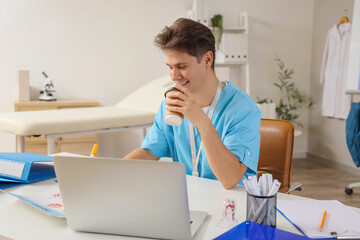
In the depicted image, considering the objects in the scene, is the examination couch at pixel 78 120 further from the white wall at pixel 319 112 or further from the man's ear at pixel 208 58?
the white wall at pixel 319 112

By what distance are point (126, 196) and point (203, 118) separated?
522 millimetres

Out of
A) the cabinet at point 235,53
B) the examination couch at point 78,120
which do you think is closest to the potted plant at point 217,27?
the cabinet at point 235,53

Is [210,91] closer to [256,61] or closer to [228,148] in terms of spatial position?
[228,148]

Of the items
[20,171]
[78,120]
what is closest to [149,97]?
[78,120]

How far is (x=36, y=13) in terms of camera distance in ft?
13.2

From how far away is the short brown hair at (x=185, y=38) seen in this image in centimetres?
146

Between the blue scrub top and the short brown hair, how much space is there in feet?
0.67

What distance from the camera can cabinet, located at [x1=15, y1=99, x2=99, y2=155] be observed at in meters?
3.77

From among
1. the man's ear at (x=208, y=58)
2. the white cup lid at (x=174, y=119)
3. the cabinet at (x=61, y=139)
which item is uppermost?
the man's ear at (x=208, y=58)

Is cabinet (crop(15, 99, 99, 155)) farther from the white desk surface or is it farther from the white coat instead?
the white desk surface

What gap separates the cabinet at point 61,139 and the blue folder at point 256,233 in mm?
3101

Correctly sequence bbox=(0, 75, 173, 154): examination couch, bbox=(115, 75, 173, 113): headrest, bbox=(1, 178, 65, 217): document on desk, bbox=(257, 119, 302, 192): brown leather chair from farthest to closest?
1. bbox=(115, 75, 173, 113): headrest
2. bbox=(0, 75, 173, 154): examination couch
3. bbox=(257, 119, 302, 192): brown leather chair
4. bbox=(1, 178, 65, 217): document on desk

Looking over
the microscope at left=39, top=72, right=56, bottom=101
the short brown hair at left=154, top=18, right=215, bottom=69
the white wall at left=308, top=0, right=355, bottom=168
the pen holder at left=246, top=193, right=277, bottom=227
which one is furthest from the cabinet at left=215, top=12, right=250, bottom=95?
the pen holder at left=246, top=193, right=277, bottom=227

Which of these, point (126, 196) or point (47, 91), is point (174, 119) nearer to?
point (126, 196)
